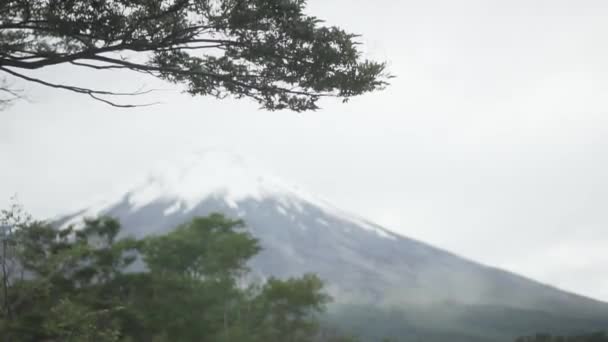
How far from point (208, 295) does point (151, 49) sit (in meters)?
18.5

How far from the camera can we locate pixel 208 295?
23359 millimetres

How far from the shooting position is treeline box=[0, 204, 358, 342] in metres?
11.3

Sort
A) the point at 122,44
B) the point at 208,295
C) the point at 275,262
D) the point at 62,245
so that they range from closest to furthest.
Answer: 1. the point at 122,44
2. the point at 62,245
3. the point at 208,295
4. the point at 275,262

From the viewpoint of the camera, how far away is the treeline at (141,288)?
11.3 metres

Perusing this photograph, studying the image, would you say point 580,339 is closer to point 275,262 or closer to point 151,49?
point 151,49

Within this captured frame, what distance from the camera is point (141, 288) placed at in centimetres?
2192

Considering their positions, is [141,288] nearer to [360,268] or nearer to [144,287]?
[144,287]

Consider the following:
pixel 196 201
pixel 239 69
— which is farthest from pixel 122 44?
pixel 196 201

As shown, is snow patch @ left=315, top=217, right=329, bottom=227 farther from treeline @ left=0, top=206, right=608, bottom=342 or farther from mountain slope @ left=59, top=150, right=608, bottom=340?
treeline @ left=0, top=206, right=608, bottom=342

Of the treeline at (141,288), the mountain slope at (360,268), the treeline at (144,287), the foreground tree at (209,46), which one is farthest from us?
the mountain slope at (360,268)

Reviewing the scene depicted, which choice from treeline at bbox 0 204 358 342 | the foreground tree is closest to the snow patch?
treeline at bbox 0 204 358 342

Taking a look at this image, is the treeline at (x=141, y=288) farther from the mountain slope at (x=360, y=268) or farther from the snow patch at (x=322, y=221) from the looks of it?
the snow patch at (x=322, y=221)

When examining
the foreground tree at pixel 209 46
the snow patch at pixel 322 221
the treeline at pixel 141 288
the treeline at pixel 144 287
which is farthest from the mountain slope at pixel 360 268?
the foreground tree at pixel 209 46

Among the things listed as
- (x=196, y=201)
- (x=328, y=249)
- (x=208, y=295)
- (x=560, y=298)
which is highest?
(x=196, y=201)
